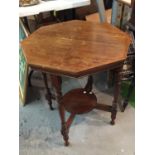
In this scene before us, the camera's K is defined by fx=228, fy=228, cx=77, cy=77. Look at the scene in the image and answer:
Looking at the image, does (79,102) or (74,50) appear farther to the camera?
(79,102)

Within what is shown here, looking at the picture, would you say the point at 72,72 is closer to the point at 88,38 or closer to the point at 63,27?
the point at 88,38

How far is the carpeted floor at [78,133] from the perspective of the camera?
58.6 inches

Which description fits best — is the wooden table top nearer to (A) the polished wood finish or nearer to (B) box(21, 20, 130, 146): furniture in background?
(B) box(21, 20, 130, 146): furniture in background

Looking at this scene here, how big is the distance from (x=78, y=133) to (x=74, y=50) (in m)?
0.66

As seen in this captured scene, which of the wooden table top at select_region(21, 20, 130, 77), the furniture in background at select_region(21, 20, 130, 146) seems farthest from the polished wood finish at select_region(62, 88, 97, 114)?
the wooden table top at select_region(21, 20, 130, 77)

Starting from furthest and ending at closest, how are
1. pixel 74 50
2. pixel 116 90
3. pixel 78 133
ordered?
pixel 78 133 < pixel 116 90 < pixel 74 50

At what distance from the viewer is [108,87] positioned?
1.94 metres

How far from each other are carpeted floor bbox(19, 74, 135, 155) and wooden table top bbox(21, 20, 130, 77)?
627mm

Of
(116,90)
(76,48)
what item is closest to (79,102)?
(116,90)

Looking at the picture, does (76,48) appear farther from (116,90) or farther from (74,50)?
(116,90)

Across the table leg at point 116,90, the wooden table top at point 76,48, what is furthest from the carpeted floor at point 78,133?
the wooden table top at point 76,48

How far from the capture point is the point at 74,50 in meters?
1.20
